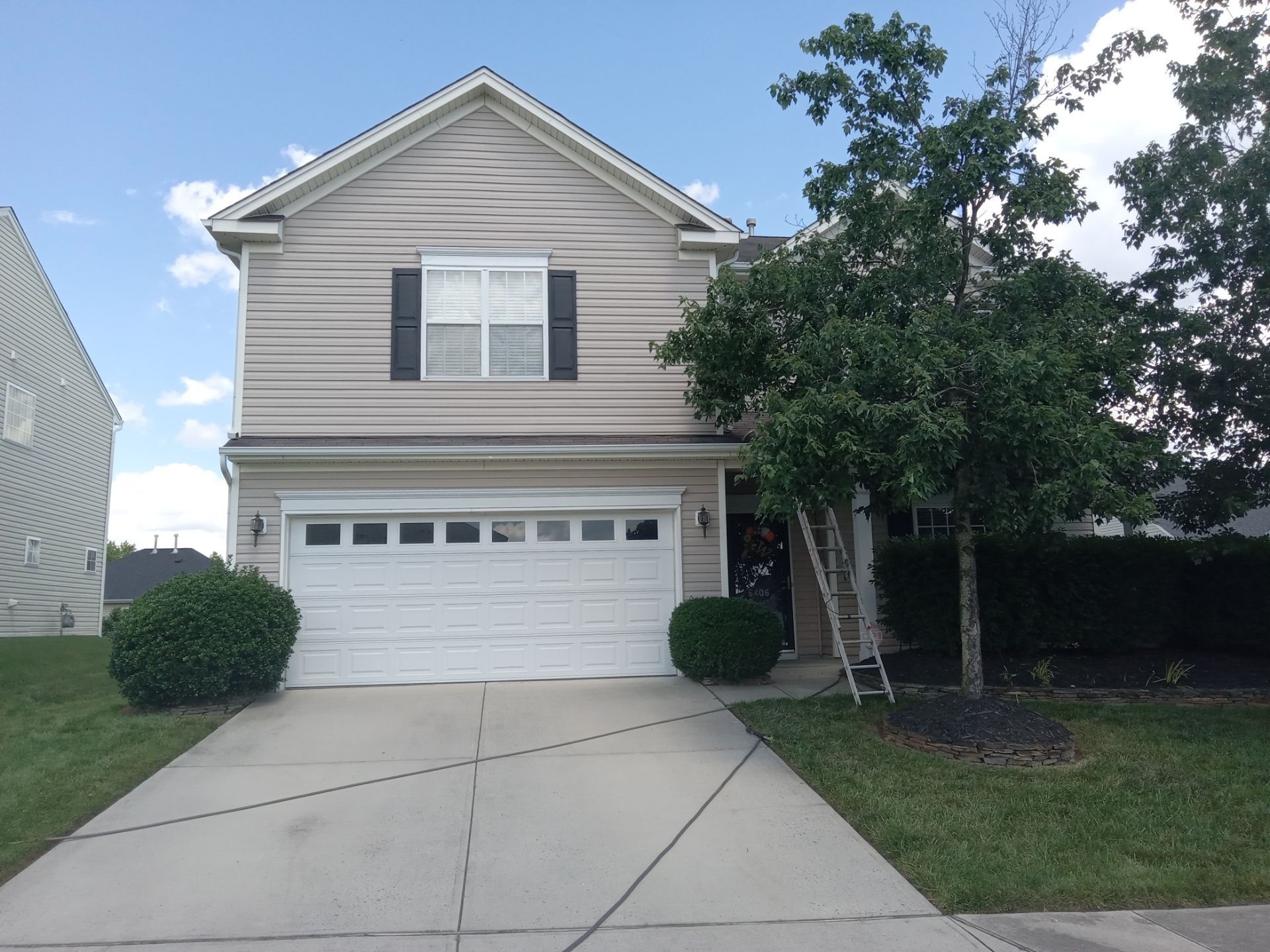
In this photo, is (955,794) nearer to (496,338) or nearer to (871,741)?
(871,741)

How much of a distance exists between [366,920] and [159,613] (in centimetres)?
581

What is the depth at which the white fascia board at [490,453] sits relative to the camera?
35.8 feet

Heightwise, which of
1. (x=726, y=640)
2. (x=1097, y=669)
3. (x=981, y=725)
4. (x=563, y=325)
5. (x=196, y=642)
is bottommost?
(x=981, y=725)

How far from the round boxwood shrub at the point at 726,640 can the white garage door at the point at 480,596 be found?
2.39 ft

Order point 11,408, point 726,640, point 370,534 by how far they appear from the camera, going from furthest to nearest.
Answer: point 11,408, point 370,534, point 726,640

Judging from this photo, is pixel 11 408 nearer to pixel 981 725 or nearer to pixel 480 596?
pixel 480 596

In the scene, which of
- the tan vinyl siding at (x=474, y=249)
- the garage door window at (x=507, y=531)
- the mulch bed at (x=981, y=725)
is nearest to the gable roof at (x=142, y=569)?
the tan vinyl siding at (x=474, y=249)

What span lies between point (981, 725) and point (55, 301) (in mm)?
21739

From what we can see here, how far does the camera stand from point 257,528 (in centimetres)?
1090

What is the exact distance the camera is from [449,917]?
4965 millimetres

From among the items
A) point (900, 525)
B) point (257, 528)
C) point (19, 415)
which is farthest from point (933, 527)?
point (19, 415)

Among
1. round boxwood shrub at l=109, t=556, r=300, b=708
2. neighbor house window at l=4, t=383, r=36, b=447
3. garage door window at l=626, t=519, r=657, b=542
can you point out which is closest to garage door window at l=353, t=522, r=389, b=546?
round boxwood shrub at l=109, t=556, r=300, b=708

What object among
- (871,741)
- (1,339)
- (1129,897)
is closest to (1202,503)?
(871,741)

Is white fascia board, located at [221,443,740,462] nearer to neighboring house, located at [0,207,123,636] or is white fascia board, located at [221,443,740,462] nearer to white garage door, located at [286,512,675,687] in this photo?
white garage door, located at [286,512,675,687]
